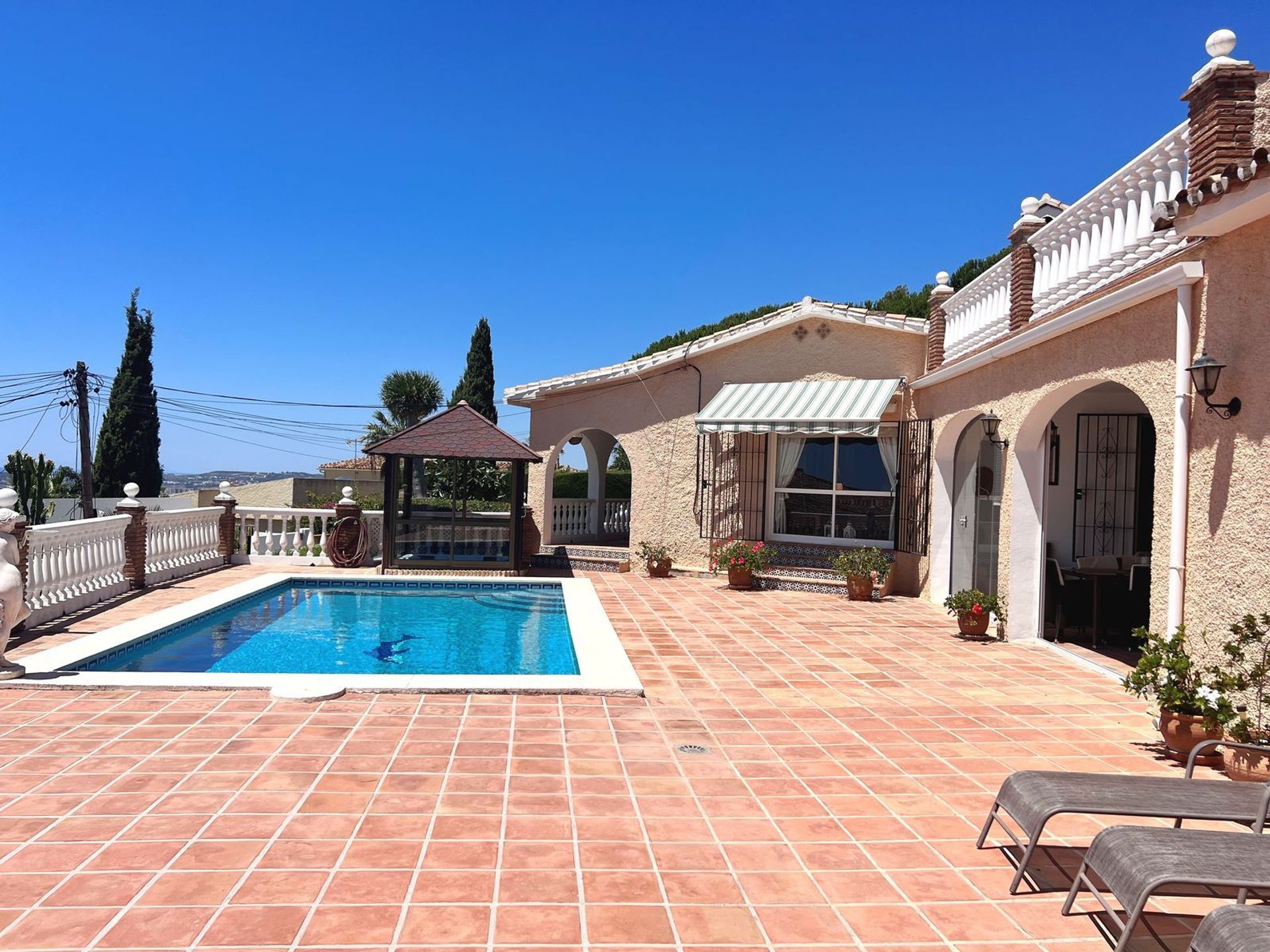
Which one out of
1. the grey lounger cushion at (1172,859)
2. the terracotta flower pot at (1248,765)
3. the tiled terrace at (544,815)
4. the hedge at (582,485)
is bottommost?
the tiled terrace at (544,815)

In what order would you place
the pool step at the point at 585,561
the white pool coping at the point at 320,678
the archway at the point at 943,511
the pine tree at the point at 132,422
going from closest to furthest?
the white pool coping at the point at 320,678 < the archway at the point at 943,511 < the pool step at the point at 585,561 < the pine tree at the point at 132,422

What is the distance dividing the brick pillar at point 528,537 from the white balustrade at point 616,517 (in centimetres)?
634

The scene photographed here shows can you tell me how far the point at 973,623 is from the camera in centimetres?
1412

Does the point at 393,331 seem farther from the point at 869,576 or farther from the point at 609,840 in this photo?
the point at 609,840

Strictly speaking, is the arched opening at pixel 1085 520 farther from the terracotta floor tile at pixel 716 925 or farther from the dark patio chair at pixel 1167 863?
the terracotta floor tile at pixel 716 925

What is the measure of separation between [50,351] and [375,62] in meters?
44.3

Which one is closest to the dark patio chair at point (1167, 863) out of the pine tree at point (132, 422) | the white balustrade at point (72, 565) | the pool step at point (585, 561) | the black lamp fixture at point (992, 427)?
the black lamp fixture at point (992, 427)

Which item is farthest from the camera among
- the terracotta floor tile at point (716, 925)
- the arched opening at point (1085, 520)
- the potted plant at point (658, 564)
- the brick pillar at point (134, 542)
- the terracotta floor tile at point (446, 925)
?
the potted plant at point (658, 564)

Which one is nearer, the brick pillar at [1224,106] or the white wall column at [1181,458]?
the brick pillar at [1224,106]

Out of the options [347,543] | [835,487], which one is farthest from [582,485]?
[835,487]

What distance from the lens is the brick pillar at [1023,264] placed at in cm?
1367

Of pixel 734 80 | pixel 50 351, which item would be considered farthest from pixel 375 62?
pixel 50 351

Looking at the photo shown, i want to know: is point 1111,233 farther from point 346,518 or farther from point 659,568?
point 346,518

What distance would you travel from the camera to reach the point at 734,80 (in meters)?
21.8
